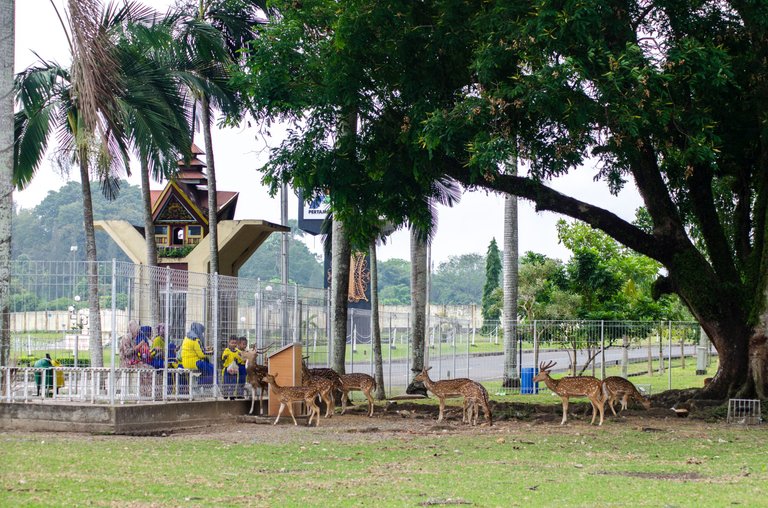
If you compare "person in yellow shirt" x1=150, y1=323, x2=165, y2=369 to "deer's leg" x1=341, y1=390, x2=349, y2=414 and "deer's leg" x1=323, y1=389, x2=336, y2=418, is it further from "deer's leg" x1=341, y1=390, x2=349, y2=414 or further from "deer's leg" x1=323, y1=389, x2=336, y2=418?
"deer's leg" x1=341, y1=390, x2=349, y2=414

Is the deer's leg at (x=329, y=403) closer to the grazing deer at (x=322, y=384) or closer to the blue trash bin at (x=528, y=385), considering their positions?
the grazing deer at (x=322, y=384)

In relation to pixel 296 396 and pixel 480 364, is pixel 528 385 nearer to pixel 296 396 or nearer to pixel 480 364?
pixel 480 364

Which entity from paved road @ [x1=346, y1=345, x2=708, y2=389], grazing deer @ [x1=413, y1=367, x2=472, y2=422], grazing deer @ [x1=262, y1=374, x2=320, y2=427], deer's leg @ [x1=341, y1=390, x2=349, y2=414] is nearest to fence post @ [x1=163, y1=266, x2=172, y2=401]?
grazing deer @ [x1=262, y1=374, x2=320, y2=427]

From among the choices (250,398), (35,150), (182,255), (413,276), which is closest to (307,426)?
(250,398)

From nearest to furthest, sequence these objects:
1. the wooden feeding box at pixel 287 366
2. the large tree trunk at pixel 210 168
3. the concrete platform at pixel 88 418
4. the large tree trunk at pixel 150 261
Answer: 1. the concrete platform at pixel 88 418
2. the large tree trunk at pixel 150 261
3. the wooden feeding box at pixel 287 366
4. the large tree trunk at pixel 210 168

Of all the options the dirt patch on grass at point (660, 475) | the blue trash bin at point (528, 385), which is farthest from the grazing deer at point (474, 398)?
the blue trash bin at point (528, 385)

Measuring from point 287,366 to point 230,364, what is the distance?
1.12 meters

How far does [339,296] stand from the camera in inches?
1024

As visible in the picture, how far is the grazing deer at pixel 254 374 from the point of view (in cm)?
2145

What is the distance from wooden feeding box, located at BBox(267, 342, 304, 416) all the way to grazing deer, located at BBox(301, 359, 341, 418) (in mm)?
250

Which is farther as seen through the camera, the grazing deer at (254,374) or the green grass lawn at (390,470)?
the grazing deer at (254,374)

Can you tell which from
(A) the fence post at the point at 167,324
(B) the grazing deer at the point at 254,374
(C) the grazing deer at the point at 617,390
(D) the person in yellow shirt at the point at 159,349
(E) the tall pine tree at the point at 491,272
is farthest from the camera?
(E) the tall pine tree at the point at 491,272

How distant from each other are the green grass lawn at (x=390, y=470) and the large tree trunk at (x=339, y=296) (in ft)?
22.3

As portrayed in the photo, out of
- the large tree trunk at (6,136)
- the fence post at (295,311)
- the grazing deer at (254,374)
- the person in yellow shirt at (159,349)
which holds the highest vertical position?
the large tree trunk at (6,136)
